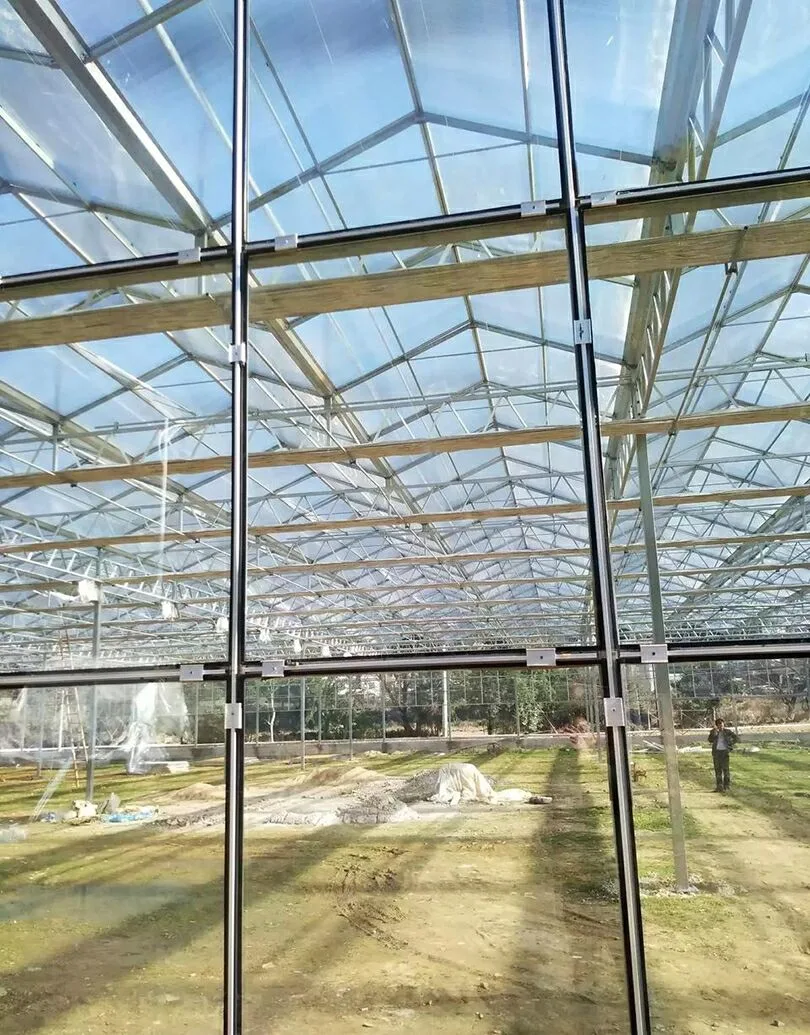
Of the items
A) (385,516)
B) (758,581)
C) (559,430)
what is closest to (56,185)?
(559,430)

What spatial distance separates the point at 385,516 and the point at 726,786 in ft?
14.8

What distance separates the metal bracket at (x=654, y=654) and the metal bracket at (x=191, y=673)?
1968mm

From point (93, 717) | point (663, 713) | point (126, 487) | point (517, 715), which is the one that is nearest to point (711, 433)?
point (663, 713)

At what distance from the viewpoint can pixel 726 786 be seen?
24.3 ft

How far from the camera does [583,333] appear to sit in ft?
11.2

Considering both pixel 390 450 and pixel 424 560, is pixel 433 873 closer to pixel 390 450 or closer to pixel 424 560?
pixel 424 560

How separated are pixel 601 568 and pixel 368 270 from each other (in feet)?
7.72

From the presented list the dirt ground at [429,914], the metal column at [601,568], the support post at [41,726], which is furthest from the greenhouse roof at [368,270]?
the dirt ground at [429,914]

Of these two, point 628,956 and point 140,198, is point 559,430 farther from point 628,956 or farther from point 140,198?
point 628,956

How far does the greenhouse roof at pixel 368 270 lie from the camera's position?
4082mm

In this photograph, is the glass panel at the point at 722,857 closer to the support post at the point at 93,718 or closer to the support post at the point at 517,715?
the support post at the point at 517,715

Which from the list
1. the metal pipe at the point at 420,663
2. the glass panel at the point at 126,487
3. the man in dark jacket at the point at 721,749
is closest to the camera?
the metal pipe at the point at 420,663

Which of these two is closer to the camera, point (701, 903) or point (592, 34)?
point (592, 34)

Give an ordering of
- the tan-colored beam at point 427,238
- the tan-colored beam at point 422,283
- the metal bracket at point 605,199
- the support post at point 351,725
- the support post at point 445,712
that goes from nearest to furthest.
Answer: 1. the metal bracket at point 605,199
2. the tan-colored beam at point 427,238
3. the tan-colored beam at point 422,283
4. the support post at point 351,725
5. the support post at point 445,712
